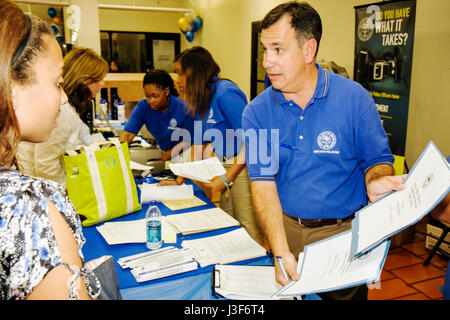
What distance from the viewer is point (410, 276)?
283 cm

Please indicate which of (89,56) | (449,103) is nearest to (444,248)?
(449,103)

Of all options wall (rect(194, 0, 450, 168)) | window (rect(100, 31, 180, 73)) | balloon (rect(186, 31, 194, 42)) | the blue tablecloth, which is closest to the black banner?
wall (rect(194, 0, 450, 168))

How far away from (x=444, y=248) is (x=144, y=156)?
2.56 meters

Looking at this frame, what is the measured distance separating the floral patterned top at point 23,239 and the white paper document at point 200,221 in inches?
45.9

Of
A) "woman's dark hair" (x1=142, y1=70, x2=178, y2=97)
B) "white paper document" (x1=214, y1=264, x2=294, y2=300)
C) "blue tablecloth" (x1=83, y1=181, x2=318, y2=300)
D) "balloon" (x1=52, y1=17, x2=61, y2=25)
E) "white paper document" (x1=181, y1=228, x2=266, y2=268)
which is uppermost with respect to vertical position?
"balloon" (x1=52, y1=17, x2=61, y2=25)

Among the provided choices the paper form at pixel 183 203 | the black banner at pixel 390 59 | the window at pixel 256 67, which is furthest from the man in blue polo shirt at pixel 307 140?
the window at pixel 256 67

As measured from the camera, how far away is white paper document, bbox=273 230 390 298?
0.86 meters

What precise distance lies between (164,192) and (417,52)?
2999mm

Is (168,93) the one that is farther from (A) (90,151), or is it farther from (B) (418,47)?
(B) (418,47)

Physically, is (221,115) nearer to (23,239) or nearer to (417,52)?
(23,239)

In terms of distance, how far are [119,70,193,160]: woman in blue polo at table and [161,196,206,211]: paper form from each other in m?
0.93

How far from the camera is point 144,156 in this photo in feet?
11.0

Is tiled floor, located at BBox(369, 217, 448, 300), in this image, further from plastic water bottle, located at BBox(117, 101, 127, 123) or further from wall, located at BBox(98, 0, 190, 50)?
wall, located at BBox(98, 0, 190, 50)

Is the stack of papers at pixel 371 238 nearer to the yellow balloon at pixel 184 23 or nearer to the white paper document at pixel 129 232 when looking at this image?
the white paper document at pixel 129 232
